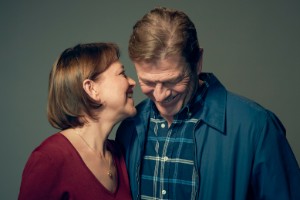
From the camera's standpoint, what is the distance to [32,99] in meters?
2.34

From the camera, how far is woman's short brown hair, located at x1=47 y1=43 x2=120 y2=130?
1407 mm

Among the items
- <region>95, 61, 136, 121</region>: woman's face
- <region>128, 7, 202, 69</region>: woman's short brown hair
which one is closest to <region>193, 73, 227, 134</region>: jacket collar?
<region>128, 7, 202, 69</region>: woman's short brown hair

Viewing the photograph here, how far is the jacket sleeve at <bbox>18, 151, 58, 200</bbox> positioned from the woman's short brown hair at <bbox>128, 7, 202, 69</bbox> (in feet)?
1.56

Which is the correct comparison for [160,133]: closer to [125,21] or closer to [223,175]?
[223,175]

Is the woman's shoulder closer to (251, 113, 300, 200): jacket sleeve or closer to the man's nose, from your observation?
the man's nose

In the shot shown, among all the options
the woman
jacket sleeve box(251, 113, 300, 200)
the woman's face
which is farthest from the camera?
the woman's face

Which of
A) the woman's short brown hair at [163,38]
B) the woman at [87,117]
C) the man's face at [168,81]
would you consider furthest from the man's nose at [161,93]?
the woman at [87,117]

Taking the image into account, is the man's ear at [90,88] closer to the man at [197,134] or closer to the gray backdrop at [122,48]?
the man at [197,134]

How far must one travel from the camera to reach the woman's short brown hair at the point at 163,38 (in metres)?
1.25

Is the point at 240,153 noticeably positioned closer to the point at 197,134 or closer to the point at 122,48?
the point at 197,134

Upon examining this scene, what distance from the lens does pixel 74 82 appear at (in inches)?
55.3

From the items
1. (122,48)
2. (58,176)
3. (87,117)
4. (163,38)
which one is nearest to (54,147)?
(58,176)

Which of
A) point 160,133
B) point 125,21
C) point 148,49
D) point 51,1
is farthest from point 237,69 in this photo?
point 51,1

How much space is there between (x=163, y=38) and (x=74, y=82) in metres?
0.40
